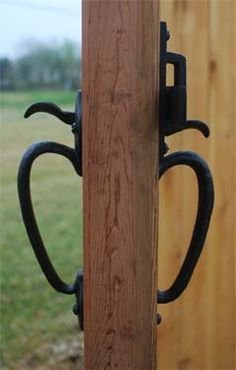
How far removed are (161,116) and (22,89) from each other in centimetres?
185

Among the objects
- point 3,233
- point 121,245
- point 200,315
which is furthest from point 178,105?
point 3,233

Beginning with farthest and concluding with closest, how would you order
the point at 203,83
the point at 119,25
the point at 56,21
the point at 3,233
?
1. the point at 3,233
2. the point at 56,21
3. the point at 203,83
4. the point at 119,25

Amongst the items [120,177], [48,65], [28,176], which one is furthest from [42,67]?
[120,177]

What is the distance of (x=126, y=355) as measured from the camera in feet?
1.76

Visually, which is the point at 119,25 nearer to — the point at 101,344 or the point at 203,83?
the point at 101,344

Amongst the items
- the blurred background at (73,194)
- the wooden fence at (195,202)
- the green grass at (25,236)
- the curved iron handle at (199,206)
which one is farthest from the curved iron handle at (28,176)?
the green grass at (25,236)

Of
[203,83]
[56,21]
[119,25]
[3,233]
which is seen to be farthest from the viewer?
[3,233]

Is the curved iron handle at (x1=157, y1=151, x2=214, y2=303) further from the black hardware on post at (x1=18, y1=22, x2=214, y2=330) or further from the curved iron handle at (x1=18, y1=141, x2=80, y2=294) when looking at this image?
the curved iron handle at (x1=18, y1=141, x2=80, y2=294)

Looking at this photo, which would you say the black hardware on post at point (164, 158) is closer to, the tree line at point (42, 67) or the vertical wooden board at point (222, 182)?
the vertical wooden board at point (222, 182)

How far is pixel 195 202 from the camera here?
1.36 meters

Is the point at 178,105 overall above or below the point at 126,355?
above

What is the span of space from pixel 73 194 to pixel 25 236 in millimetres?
459

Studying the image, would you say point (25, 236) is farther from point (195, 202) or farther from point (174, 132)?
A: point (174, 132)

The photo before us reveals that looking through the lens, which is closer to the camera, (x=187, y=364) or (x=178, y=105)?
(x=178, y=105)
